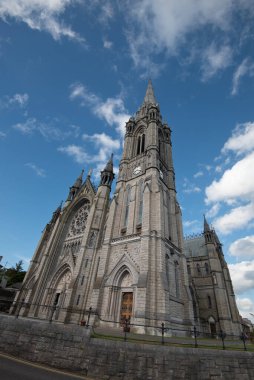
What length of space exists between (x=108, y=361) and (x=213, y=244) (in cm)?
3593

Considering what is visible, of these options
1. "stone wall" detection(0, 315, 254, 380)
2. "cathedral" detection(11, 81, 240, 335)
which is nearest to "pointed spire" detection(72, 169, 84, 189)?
"cathedral" detection(11, 81, 240, 335)

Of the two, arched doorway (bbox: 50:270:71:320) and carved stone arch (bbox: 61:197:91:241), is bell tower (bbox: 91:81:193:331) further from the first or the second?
arched doorway (bbox: 50:270:71:320)

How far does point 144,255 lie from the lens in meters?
19.8

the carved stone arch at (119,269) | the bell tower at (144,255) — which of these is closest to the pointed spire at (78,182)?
the bell tower at (144,255)

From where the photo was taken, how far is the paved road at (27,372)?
686cm

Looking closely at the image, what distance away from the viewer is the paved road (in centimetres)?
686

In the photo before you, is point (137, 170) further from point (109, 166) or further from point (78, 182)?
point (78, 182)

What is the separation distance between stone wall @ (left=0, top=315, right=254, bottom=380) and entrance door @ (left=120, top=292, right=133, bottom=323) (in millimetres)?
10751

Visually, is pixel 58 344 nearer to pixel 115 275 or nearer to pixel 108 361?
pixel 108 361

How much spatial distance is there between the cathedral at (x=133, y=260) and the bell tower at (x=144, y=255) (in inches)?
3.4

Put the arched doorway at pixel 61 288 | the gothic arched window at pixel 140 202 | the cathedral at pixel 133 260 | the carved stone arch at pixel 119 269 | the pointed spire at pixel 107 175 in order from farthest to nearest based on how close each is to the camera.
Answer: the pointed spire at pixel 107 175 → the arched doorway at pixel 61 288 → the gothic arched window at pixel 140 202 → the carved stone arch at pixel 119 269 → the cathedral at pixel 133 260

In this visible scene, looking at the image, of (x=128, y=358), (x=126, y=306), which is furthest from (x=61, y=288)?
(x=128, y=358)

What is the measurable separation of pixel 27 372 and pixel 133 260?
1422cm

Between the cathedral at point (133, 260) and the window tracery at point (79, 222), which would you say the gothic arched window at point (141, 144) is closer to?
the cathedral at point (133, 260)
